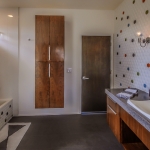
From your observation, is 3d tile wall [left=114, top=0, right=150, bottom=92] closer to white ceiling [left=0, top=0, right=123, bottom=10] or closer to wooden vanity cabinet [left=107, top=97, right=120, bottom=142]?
white ceiling [left=0, top=0, right=123, bottom=10]

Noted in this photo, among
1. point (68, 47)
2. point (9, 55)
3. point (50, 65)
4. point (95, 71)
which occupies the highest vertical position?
point (68, 47)

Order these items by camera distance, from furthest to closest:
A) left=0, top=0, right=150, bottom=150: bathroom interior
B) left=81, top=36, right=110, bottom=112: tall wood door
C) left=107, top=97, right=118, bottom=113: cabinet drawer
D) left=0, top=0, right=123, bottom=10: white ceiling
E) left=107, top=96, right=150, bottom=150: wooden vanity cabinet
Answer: left=81, top=36, right=110, bottom=112: tall wood door → left=0, top=0, right=123, bottom=10: white ceiling → left=0, top=0, right=150, bottom=150: bathroom interior → left=107, top=97, right=118, bottom=113: cabinet drawer → left=107, top=96, right=150, bottom=150: wooden vanity cabinet

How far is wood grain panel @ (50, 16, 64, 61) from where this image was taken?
3572mm

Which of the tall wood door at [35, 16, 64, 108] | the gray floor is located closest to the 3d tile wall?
the gray floor

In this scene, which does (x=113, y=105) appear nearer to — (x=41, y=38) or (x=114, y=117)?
(x=114, y=117)

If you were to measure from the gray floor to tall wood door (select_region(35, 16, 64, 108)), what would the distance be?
1.42ft

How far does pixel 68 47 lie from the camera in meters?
3.84

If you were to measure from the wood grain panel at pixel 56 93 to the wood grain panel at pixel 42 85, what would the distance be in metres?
0.10

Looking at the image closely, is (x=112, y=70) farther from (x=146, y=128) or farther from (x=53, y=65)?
(x=146, y=128)

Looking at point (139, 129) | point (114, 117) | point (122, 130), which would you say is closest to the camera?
point (139, 129)

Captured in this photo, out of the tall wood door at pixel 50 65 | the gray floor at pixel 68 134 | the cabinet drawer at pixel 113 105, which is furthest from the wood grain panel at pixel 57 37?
the cabinet drawer at pixel 113 105

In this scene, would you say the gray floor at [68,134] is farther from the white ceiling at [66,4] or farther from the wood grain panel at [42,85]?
the white ceiling at [66,4]

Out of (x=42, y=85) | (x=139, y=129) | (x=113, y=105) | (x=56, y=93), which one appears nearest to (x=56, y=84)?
(x=56, y=93)

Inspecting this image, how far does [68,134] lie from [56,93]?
1149 mm
